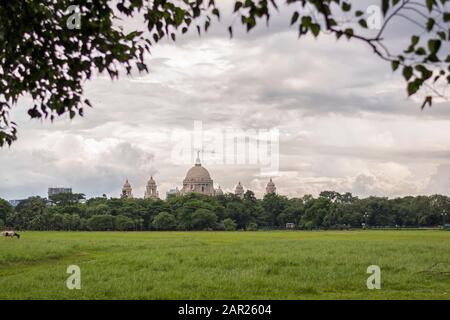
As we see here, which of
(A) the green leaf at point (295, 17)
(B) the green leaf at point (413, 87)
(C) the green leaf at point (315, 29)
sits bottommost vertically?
(B) the green leaf at point (413, 87)

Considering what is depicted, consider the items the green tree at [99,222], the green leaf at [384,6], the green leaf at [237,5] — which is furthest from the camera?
the green tree at [99,222]

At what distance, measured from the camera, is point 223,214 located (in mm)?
121625

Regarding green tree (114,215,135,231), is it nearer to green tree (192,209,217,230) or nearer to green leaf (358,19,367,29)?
green tree (192,209,217,230)

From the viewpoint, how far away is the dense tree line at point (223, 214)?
10694 cm

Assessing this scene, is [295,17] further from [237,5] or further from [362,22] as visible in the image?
[237,5]

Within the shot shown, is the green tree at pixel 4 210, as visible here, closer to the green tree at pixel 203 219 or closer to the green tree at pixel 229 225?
the green tree at pixel 203 219

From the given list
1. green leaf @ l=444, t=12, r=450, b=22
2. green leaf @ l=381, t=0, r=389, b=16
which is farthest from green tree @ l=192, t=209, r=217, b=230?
green leaf @ l=381, t=0, r=389, b=16

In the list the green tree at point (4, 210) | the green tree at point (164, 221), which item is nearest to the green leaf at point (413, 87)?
the green tree at point (164, 221)

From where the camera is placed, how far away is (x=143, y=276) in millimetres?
23031

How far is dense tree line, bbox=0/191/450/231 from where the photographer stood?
10694 cm

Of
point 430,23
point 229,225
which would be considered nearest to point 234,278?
point 430,23
